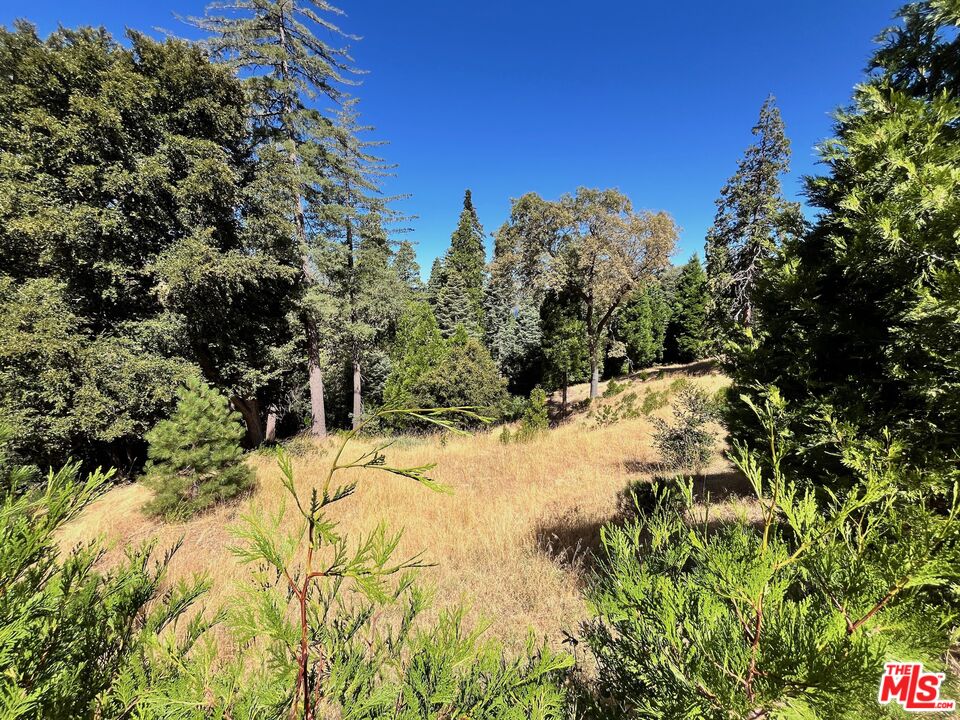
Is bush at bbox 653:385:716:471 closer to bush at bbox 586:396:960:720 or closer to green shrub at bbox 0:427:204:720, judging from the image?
bush at bbox 586:396:960:720

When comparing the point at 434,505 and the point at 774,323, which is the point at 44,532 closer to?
the point at 774,323

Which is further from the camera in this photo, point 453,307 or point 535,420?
point 453,307

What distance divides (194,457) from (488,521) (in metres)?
4.88

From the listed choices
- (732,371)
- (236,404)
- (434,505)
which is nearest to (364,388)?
(236,404)

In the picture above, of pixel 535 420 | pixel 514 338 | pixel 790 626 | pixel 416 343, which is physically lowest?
pixel 535 420

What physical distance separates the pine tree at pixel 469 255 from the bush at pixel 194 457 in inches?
922

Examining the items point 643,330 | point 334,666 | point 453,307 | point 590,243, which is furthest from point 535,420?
point 643,330

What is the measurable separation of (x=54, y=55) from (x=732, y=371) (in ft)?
48.4

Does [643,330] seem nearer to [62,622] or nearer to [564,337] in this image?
[564,337]

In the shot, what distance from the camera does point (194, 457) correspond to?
5879 mm

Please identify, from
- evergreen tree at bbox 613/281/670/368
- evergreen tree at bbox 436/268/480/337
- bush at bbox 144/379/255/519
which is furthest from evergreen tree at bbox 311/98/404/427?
evergreen tree at bbox 613/281/670/368

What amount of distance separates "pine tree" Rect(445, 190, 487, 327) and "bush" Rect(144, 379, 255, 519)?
23431 mm

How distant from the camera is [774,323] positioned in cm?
275

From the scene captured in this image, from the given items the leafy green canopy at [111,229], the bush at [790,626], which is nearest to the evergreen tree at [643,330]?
the leafy green canopy at [111,229]
